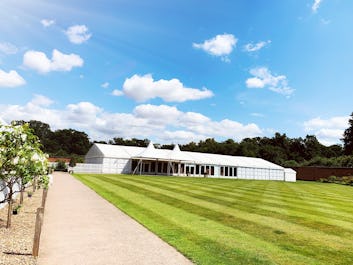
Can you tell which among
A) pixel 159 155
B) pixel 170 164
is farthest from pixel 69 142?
pixel 170 164

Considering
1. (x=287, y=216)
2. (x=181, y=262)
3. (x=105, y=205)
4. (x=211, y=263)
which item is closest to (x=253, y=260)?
(x=211, y=263)

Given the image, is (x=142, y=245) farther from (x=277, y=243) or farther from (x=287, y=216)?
(x=287, y=216)

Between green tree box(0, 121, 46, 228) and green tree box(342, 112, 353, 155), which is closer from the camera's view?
green tree box(0, 121, 46, 228)

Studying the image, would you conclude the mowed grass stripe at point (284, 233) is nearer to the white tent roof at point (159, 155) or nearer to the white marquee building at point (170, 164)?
the white marquee building at point (170, 164)

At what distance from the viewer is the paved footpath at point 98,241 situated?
6.22m

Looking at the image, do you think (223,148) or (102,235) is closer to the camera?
(102,235)

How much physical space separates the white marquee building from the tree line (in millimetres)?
18164

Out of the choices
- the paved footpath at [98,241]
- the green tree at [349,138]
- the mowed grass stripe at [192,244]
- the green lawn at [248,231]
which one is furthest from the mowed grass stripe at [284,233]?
the green tree at [349,138]

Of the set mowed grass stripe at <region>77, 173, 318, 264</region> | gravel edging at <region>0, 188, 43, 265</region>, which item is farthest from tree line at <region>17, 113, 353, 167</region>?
gravel edging at <region>0, 188, 43, 265</region>

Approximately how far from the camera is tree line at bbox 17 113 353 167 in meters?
74.8

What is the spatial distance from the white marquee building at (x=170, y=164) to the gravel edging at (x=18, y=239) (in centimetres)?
3329

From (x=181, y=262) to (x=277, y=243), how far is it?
305 cm

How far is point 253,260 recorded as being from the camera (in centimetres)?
641

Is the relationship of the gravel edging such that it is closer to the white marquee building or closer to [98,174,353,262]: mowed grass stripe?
[98,174,353,262]: mowed grass stripe
